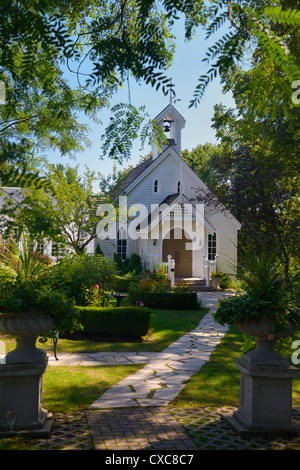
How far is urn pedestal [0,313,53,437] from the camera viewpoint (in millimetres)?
4652

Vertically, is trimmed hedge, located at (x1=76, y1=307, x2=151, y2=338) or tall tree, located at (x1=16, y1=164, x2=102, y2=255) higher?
tall tree, located at (x1=16, y1=164, x2=102, y2=255)

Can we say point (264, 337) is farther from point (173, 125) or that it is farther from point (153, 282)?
point (173, 125)

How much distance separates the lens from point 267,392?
495 centimetres

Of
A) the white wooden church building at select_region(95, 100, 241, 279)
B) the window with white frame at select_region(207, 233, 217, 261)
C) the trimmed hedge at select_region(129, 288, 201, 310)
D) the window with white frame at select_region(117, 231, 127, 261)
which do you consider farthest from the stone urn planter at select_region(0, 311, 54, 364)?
the window with white frame at select_region(207, 233, 217, 261)

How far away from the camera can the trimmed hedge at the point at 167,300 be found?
16391 mm

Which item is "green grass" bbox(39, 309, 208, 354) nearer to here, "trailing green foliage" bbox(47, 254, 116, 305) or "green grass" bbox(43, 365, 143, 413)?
"trailing green foliage" bbox(47, 254, 116, 305)

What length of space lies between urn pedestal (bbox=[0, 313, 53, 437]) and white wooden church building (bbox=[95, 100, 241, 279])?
1768 cm

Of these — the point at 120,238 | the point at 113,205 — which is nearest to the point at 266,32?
the point at 113,205

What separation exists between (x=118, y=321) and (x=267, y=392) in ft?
20.3

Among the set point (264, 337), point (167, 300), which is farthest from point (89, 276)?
point (264, 337)

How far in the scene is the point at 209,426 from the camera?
5.08 m

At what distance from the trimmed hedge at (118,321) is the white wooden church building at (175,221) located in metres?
11.7
